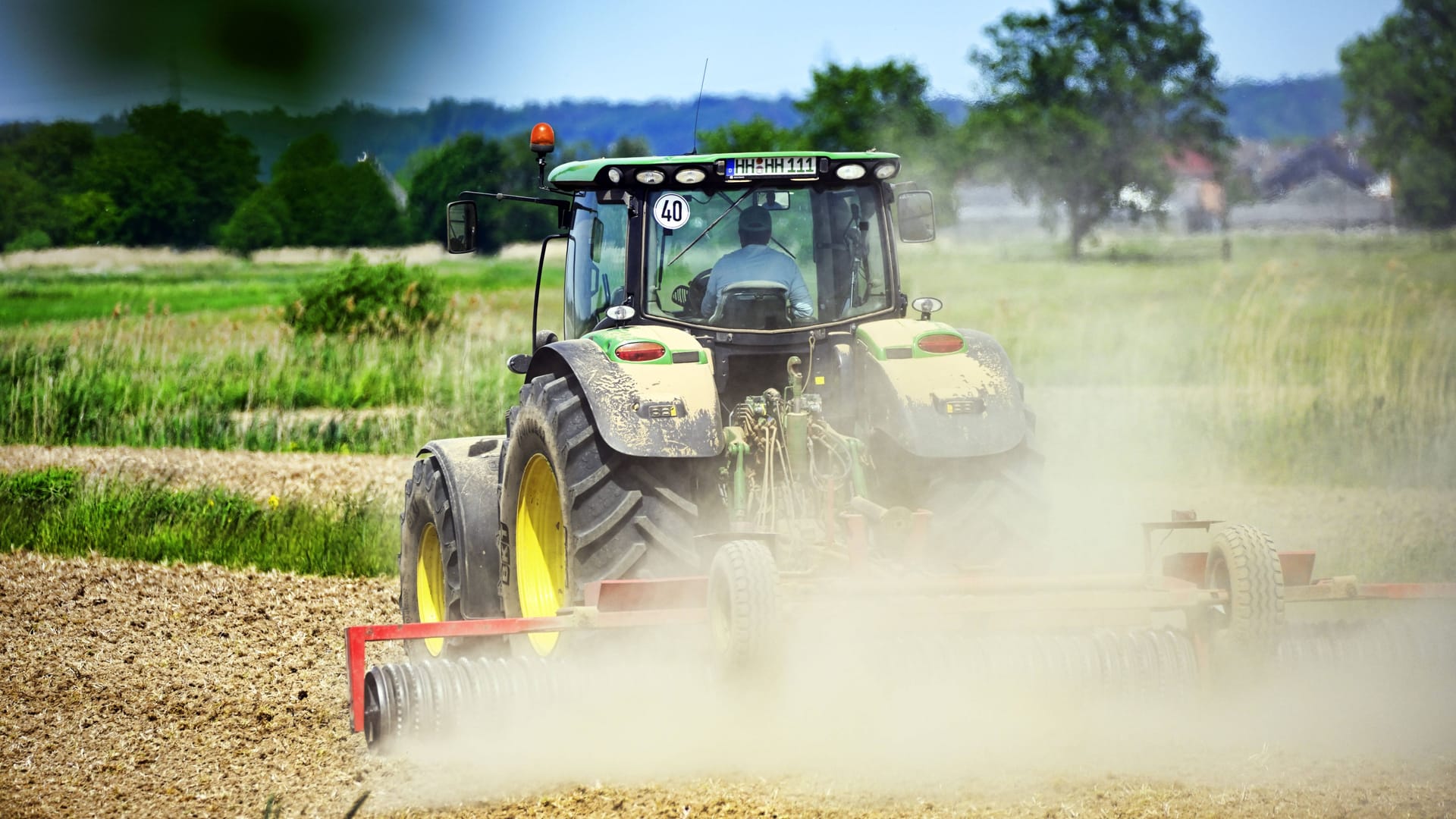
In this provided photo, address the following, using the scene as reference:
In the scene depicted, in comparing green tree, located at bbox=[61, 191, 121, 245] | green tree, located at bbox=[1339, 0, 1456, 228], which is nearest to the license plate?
green tree, located at bbox=[61, 191, 121, 245]

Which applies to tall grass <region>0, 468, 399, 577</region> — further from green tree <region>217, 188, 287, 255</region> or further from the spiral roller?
green tree <region>217, 188, 287, 255</region>

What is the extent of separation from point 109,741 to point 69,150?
2821 centimetres

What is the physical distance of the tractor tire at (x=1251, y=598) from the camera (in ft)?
16.5

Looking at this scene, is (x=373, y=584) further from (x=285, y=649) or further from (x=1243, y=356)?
(x=1243, y=356)

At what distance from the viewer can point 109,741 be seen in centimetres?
599

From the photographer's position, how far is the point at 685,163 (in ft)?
20.0

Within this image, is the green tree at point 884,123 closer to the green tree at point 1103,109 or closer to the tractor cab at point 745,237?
the green tree at point 1103,109

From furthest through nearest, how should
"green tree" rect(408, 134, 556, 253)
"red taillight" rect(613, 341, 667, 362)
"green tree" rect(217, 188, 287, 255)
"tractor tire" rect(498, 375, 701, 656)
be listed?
1. "green tree" rect(217, 188, 287, 255)
2. "green tree" rect(408, 134, 556, 253)
3. "red taillight" rect(613, 341, 667, 362)
4. "tractor tire" rect(498, 375, 701, 656)

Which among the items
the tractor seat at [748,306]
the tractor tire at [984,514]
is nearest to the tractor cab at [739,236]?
the tractor seat at [748,306]

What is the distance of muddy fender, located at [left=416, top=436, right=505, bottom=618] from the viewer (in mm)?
6469

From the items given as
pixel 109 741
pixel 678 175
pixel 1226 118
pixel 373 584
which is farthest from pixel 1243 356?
→ pixel 1226 118

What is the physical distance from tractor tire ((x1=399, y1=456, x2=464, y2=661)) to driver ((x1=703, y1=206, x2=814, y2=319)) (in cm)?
151

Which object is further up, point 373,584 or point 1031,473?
point 1031,473

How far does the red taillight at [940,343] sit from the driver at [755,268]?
56 centimetres
